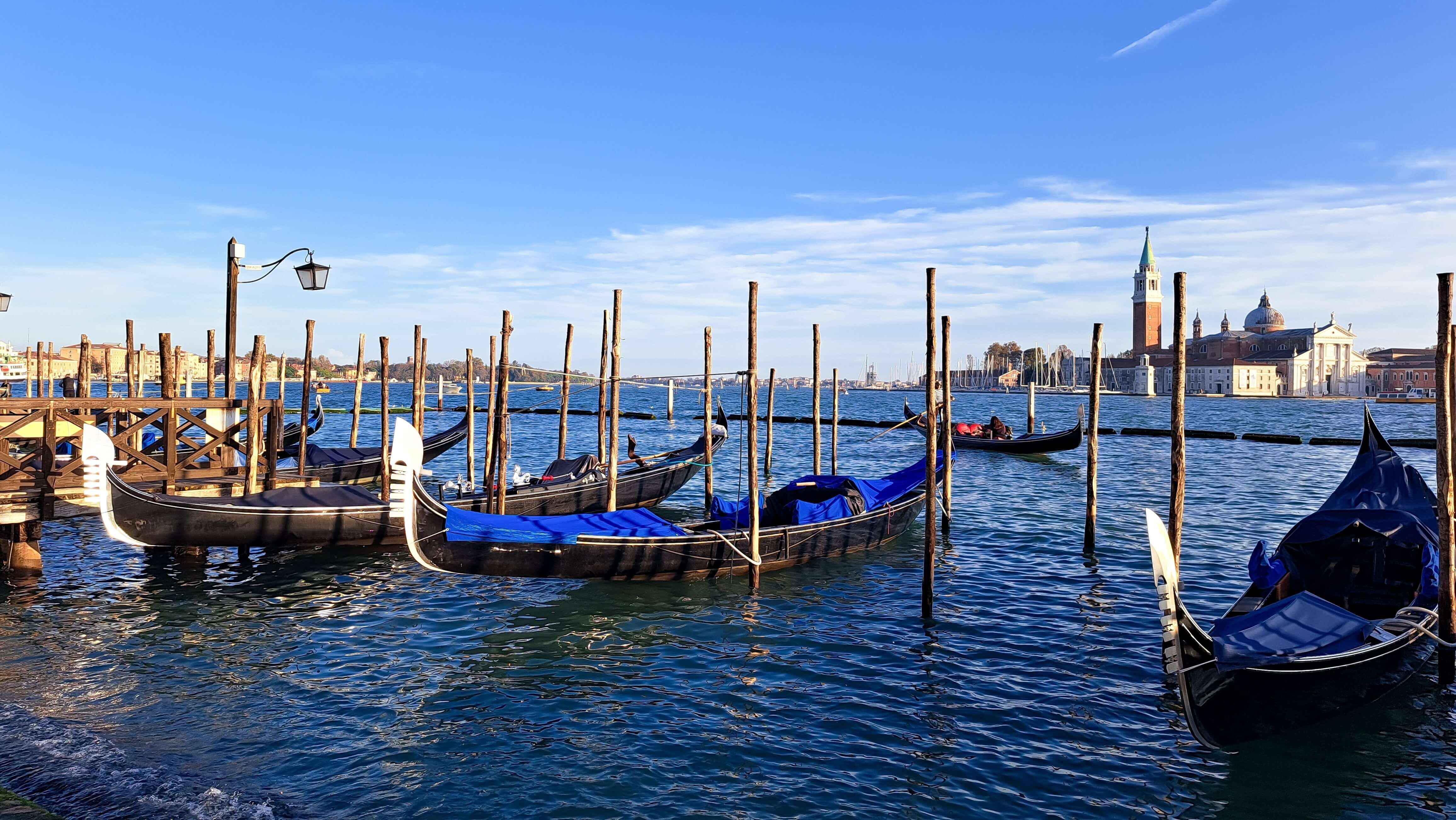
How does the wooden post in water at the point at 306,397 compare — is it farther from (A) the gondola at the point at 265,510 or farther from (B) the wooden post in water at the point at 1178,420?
(B) the wooden post in water at the point at 1178,420

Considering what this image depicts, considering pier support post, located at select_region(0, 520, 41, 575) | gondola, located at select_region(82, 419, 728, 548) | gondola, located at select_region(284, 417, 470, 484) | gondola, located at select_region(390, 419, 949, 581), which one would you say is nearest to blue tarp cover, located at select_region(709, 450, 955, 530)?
gondola, located at select_region(390, 419, 949, 581)

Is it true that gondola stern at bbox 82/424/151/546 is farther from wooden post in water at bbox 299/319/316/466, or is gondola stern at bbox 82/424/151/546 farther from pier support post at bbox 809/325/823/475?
pier support post at bbox 809/325/823/475

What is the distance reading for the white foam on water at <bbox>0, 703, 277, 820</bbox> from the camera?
4.95 m

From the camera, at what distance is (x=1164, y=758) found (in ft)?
19.3

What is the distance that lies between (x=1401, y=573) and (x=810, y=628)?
5232mm

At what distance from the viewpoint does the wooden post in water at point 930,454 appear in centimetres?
906

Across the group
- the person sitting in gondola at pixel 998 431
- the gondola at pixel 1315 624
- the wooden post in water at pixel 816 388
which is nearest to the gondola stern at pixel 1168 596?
the gondola at pixel 1315 624

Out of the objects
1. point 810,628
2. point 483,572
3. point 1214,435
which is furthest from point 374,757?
point 1214,435

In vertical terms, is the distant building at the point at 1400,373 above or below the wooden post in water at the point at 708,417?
above

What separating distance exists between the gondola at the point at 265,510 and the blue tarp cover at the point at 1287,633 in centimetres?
648

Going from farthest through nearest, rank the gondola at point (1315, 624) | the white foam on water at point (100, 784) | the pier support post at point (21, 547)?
the pier support post at point (21, 547) < the gondola at point (1315, 624) < the white foam on water at point (100, 784)

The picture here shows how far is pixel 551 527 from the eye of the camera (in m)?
9.52

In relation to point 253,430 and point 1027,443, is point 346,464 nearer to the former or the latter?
point 253,430

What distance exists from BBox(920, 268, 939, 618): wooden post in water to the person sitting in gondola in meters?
20.4
